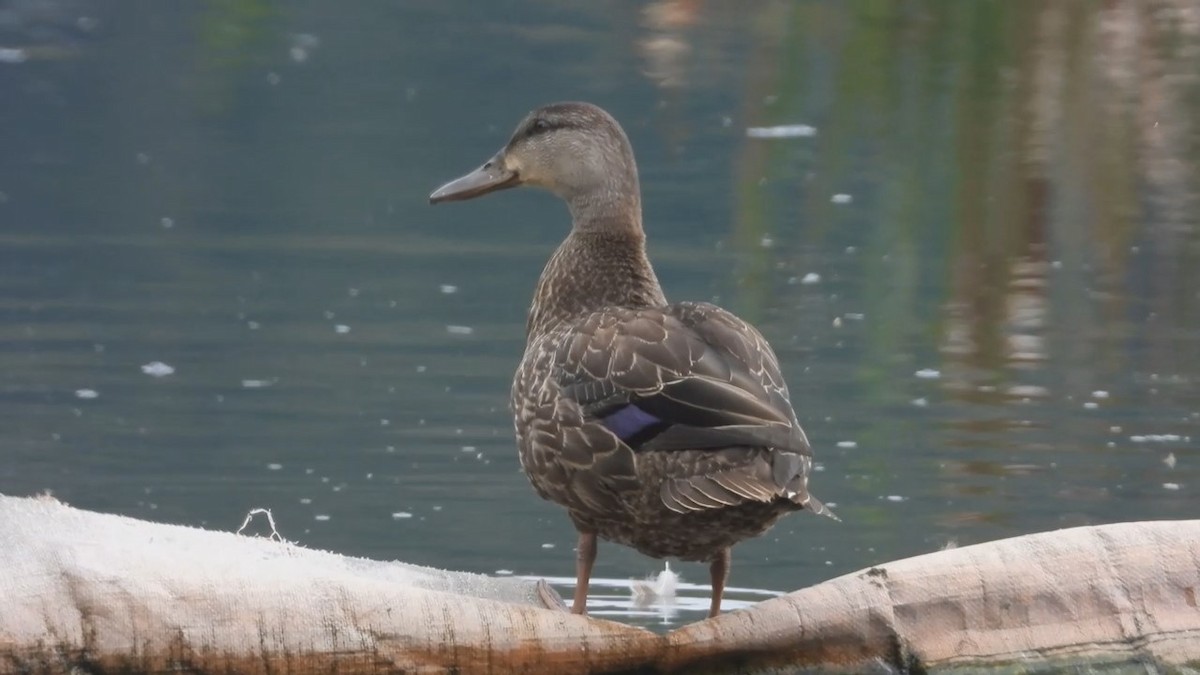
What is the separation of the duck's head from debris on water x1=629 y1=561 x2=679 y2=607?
33.6 inches

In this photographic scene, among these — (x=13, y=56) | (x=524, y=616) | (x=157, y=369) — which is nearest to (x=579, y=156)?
(x=524, y=616)

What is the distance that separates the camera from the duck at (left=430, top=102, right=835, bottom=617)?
3826 millimetres

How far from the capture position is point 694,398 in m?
3.91

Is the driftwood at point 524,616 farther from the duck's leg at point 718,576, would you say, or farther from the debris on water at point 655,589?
the debris on water at point 655,589

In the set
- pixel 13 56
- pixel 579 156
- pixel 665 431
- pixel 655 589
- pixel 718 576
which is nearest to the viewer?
pixel 665 431

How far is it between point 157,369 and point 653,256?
2943mm

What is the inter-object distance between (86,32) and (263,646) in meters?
14.8

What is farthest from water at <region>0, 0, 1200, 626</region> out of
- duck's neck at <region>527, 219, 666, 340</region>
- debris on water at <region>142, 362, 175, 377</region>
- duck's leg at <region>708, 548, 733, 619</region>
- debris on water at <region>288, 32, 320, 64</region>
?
duck's neck at <region>527, 219, 666, 340</region>

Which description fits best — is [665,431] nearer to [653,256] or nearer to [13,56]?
[653,256]

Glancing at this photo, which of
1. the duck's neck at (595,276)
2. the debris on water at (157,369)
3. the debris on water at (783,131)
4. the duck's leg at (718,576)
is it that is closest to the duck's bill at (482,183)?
the duck's neck at (595,276)

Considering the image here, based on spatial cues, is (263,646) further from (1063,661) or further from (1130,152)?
(1130,152)

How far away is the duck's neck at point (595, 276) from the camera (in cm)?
477

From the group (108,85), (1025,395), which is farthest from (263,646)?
(108,85)

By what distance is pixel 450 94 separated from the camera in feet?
50.2
